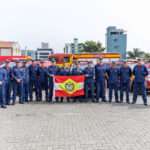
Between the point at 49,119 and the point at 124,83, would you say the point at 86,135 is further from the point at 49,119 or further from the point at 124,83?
the point at 124,83

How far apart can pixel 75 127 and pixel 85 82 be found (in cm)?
644

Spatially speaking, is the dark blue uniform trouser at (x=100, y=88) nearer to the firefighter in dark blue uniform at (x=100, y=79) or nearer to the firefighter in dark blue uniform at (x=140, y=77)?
the firefighter in dark blue uniform at (x=100, y=79)

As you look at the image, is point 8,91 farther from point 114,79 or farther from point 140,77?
point 140,77

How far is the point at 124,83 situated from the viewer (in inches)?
649

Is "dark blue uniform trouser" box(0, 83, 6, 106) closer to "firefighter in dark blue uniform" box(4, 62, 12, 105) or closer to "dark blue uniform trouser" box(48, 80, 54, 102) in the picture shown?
"firefighter in dark blue uniform" box(4, 62, 12, 105)

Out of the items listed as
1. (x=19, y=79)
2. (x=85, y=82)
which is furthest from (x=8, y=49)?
(x=19, y=79)

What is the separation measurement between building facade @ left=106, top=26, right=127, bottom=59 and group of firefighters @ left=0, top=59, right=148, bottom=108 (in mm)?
46710

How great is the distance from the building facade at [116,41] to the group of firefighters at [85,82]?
46.7m

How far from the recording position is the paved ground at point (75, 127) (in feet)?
26.6

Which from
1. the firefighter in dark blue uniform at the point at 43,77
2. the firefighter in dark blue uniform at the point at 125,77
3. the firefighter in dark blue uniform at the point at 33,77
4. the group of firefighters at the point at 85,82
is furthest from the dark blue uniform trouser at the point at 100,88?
the firefighter in dark blue uniform at the point at 33,77

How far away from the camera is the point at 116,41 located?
6950cm

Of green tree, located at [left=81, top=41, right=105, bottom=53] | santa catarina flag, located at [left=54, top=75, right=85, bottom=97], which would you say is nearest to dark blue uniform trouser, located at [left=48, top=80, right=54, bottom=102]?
santa catarina flag, located at [left=54, top=75, right=85, bottom=97]

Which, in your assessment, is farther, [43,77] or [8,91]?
[43,77]

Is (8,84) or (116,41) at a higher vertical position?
(8,84)
